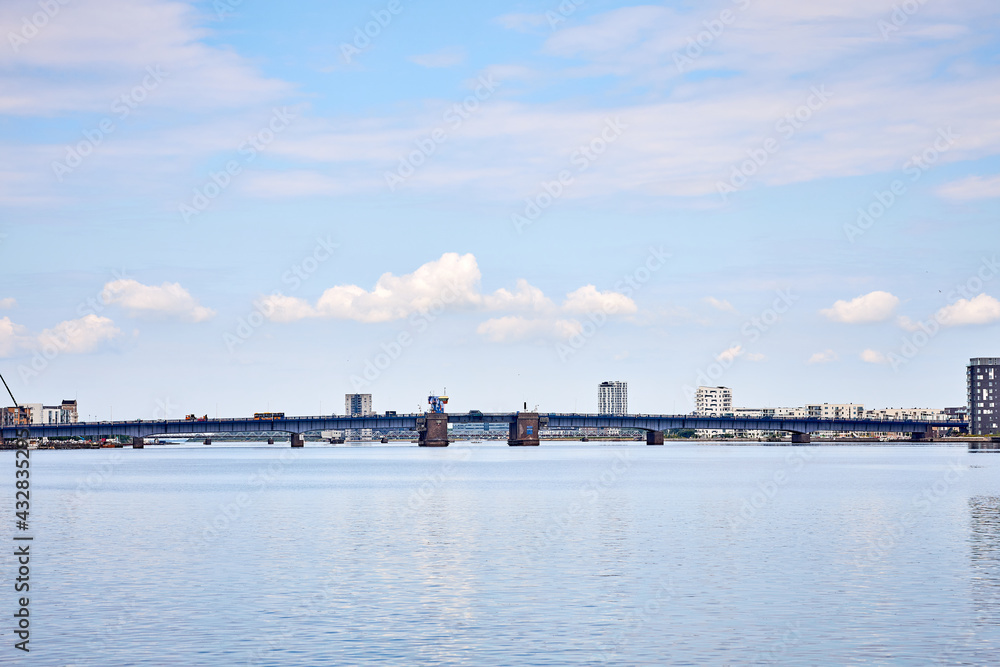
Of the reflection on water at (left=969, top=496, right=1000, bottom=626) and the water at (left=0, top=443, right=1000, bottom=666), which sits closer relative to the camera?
the water at (left=0, top=443, right=1000, bottom=666)

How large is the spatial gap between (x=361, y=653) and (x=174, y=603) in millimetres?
12938

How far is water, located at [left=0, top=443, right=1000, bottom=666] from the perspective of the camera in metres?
36.6

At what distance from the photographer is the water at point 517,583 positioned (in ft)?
120

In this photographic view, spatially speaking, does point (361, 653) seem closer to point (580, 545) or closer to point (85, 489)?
point (580, 545)

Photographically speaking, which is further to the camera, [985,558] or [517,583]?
[985,558]

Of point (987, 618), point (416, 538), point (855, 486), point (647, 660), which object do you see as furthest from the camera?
point (855, 486)

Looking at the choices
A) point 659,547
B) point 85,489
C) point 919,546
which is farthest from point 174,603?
point 85,489

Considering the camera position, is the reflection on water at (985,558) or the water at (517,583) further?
the reflection on water at (985,558)

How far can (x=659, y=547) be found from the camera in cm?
6366

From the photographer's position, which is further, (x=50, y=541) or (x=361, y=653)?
(x=50, y=541)

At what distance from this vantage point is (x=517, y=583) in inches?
1972

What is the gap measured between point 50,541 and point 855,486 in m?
86.8

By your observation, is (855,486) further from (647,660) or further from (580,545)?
(647,660)

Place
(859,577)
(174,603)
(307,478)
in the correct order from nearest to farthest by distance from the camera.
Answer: (174,603), (859,577), (307,478)
